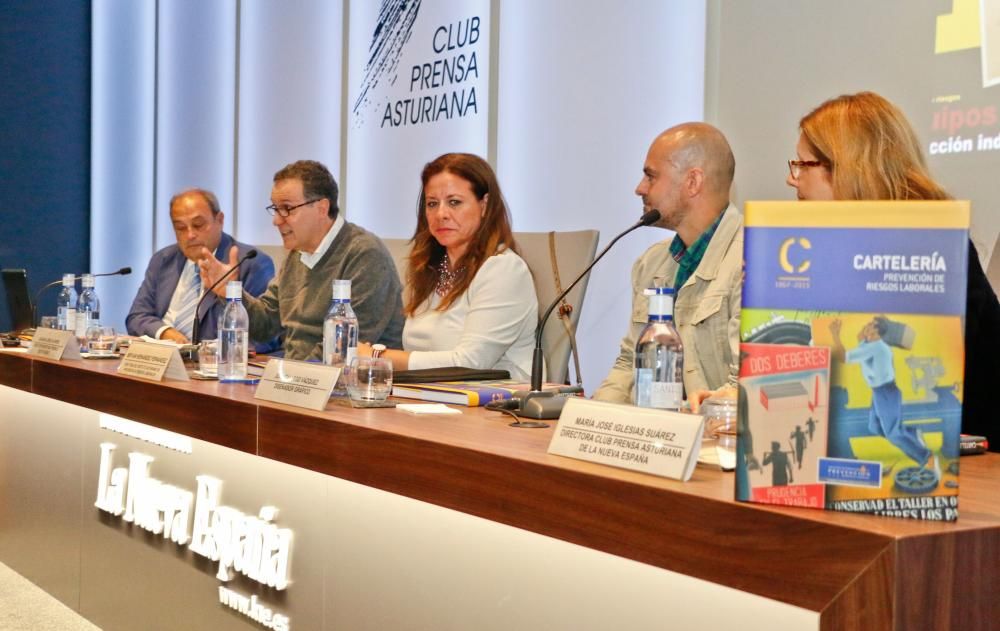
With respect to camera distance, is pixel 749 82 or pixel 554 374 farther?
pixel 749 82

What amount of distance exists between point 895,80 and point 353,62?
112 inches

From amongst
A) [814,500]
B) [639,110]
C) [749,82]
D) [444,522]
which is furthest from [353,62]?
[814,500]

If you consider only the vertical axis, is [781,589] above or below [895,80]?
below

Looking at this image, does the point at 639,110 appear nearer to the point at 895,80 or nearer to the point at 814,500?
the point at 895,80

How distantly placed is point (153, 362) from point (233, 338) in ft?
0.54

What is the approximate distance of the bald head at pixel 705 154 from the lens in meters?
2.28

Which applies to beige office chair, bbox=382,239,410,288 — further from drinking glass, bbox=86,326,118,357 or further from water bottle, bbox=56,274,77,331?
water bottle, bbox=56,274,77,331

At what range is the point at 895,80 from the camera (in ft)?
8.98

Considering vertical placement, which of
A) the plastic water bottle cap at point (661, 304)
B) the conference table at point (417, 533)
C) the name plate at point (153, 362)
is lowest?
the conference table at point (417, 533)

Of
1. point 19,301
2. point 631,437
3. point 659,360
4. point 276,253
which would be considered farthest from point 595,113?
point 631,437

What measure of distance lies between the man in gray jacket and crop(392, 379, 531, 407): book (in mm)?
366

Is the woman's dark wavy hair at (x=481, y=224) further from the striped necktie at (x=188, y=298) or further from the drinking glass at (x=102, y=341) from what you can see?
the striped necktie at (x=188, y=298)

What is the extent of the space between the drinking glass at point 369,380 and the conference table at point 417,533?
0.10m

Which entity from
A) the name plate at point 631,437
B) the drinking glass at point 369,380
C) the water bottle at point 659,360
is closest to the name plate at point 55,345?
the drinking glass at point 369,380
